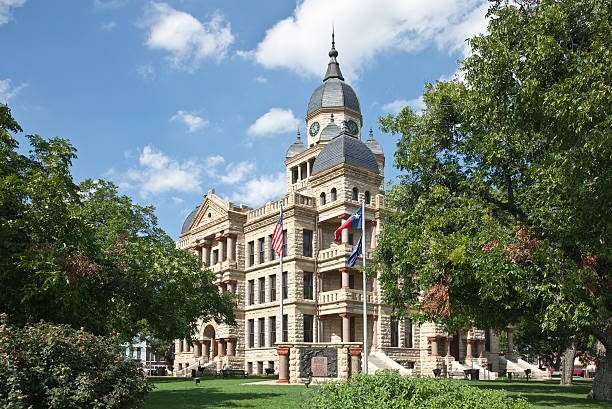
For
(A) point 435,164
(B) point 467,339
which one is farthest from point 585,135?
(B) point 467,339

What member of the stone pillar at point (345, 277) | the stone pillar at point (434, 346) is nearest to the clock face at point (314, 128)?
the stone pillar at point (345, 277)

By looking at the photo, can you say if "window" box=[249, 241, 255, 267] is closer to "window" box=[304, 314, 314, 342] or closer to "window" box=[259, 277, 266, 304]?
"window" box=[259, 277, 266, 304]

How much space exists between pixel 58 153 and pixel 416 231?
41.2ft

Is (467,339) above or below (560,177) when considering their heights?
below

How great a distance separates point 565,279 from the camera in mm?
17766

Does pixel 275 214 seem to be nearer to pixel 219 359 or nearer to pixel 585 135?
pixel 219 359

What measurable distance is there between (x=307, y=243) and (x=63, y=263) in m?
28.4

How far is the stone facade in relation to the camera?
41656 millimetres

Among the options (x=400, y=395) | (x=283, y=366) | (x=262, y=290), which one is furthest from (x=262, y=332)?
(x=400, y=395)

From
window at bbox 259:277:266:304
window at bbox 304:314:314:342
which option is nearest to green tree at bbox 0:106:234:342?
window at bbox 304:314:314:342

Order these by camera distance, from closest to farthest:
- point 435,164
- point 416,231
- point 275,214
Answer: point 416,231
point 435,164
point 275,214

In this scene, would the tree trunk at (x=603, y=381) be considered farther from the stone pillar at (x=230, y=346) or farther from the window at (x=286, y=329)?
the stone pillar at (x=230, y=346)

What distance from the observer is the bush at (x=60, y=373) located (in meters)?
11.0

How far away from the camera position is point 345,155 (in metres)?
42.6
